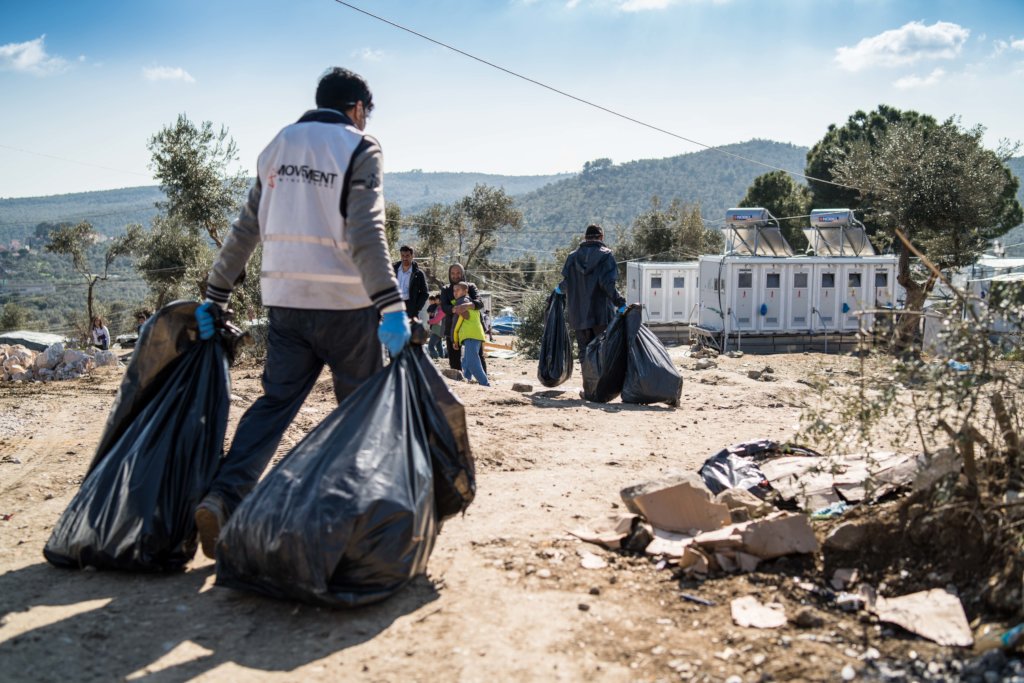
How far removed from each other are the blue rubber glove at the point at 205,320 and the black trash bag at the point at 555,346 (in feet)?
17.9

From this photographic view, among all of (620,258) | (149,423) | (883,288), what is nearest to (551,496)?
(149,423)

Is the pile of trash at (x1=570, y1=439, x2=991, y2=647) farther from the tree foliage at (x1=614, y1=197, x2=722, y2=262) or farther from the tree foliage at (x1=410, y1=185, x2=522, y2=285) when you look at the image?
the tree foliage at (x1=410, y1=185, x2=522, y2=285)

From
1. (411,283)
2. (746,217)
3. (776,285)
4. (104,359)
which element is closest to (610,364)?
(411,283)

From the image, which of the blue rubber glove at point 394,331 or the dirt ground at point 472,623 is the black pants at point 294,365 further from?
the dirt ground at point 472,623

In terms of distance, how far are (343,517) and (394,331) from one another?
0.77 m

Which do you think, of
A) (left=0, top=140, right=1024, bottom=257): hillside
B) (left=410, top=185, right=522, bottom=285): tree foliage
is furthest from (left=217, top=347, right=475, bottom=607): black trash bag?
(left=0, top=140, right=1024, bottom=257): hillside

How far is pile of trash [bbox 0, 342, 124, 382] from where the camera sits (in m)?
Result: 11.4

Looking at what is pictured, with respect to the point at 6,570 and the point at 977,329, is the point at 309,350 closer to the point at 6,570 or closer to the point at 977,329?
the point at 6,570

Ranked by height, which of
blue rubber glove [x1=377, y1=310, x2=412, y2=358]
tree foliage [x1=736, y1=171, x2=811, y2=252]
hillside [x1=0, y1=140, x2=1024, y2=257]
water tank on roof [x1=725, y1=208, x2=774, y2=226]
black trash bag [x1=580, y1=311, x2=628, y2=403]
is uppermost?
hillside [x1=0, y1=140, x2=1024, y2=257]

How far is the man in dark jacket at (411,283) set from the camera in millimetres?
8965

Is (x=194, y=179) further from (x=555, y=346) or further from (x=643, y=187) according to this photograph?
(x=643, y=187)

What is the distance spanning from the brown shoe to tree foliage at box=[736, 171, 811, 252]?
4017cm

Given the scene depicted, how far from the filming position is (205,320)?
345cm

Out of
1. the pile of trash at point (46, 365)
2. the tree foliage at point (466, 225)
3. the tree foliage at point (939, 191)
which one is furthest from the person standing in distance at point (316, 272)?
the tree foliage at point (466, 225)
